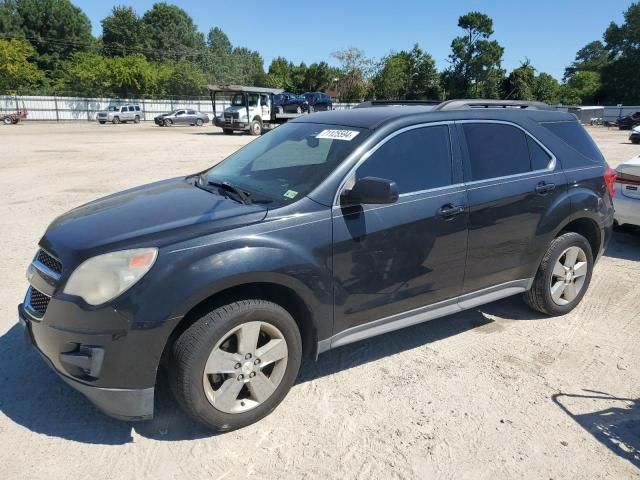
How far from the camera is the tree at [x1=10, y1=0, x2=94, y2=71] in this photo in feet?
233

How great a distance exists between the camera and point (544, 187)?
4.21 meters

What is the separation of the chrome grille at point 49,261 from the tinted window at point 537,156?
11.6 feet

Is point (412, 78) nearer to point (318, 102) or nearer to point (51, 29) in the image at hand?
point (318, 102)

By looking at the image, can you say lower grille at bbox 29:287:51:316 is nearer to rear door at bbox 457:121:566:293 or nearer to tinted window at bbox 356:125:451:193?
tinted window at bbox 356:125:451:193

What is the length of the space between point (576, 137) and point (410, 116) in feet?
6.34

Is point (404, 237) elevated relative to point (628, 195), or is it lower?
elevated

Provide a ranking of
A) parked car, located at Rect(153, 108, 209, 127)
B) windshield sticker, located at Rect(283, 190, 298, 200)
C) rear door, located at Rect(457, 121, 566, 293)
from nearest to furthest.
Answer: windshield sticker, located at Rect(283, 190, 298, 200), rear door, located at Rect(457, 121, 566, 293), parked car, located at Rect(153, 108, 209, 127)

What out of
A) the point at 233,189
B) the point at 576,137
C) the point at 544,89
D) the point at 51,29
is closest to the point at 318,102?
the point at 544,89

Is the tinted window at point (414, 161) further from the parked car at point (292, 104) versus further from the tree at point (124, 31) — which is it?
the tree at point (124, 31)

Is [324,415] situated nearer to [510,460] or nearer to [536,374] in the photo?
[510,460]

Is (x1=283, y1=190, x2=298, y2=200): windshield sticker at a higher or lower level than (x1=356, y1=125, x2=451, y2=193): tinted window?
lower

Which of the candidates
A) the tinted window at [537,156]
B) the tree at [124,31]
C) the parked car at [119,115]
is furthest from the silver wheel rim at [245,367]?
the tree at [124,31]

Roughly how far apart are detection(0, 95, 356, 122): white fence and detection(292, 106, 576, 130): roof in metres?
43.1

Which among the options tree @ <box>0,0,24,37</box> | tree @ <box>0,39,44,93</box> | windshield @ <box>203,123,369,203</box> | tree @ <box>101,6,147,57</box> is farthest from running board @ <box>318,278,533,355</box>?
tree @ <box>101,6,147,57</box>
